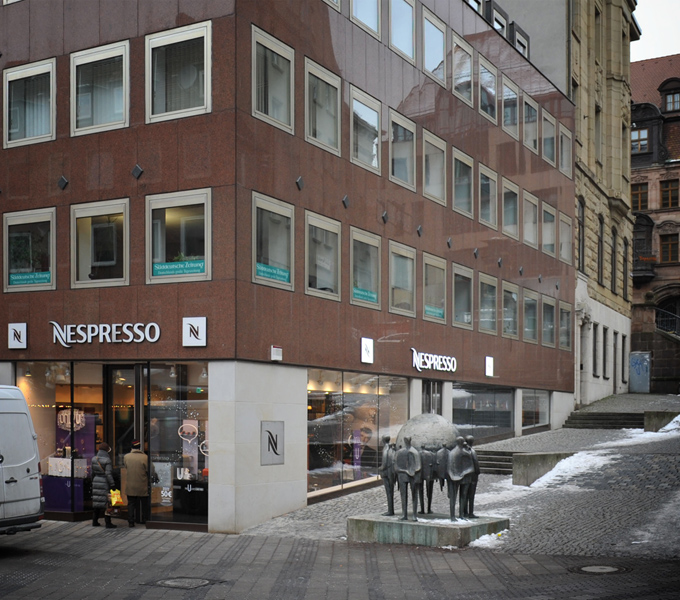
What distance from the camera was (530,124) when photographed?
120 feet

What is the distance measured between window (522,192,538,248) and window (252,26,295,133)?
15609 millimetres

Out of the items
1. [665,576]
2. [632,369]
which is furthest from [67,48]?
[632,369]

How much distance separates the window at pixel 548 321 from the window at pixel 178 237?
19.7 meters

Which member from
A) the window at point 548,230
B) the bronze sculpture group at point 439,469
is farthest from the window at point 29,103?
the window at point 548,230

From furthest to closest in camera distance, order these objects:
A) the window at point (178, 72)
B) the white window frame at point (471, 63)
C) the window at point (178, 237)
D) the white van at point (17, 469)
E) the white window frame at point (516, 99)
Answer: the white window frame at point (516, 99), the white window frame at point (471, 63), the window at point (178, 72), the window at point (178, 237), the white van at point (17, 469)

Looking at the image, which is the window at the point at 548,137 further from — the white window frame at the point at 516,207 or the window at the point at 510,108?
the white window frame at the point at 516,207

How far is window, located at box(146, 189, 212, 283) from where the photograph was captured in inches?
805

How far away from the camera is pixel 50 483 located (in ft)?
73.8

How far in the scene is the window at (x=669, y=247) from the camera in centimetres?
7375

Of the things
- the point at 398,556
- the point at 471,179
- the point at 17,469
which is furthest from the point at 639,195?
the point at 17,469

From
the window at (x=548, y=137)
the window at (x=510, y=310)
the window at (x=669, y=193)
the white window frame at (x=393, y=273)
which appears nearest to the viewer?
the white window frame at (x=393, y=273)

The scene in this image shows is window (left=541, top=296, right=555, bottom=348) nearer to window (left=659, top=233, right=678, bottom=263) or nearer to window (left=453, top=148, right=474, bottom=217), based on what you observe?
window (left=453, top=148, right=474, bottom=217)

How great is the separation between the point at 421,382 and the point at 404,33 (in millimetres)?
9271

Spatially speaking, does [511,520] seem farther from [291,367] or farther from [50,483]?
[50,483]
